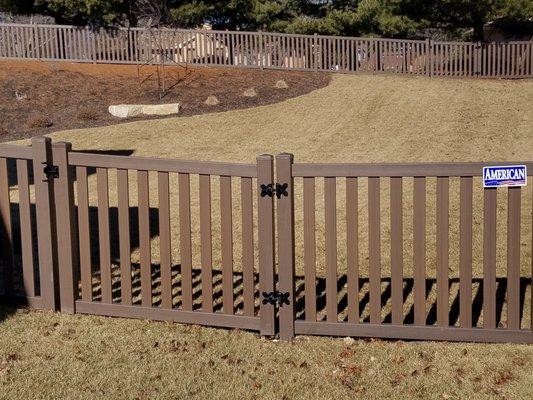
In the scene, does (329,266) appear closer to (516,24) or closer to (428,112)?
(428,112)

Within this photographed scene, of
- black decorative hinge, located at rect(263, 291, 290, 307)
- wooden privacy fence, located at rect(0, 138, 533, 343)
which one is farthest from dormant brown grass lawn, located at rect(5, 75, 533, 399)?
black decorative hinge, located at rect(263, 291, 290, 307)

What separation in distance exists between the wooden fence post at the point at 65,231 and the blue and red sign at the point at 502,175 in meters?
3.12

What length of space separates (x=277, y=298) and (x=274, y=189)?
0.81 metres

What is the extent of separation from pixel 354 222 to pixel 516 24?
27.8 m

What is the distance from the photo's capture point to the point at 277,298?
6.08 m

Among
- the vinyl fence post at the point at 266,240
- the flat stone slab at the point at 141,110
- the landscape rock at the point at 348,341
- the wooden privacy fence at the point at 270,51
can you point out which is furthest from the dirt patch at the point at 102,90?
the landscape rock at the point at 348,341

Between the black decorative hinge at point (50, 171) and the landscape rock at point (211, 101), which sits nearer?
the black decorative hinge at point (50, 171)

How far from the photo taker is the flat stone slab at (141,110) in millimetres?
19844

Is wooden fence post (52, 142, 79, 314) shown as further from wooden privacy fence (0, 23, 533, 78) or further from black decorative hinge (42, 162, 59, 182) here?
wooden privacy fence (0, 23, 533, 78)

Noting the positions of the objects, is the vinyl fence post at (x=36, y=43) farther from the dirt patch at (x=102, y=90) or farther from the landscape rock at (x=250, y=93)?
the landscape rock at (x=250, y=93)

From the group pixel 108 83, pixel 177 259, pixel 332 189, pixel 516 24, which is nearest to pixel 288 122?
pixel 108 83

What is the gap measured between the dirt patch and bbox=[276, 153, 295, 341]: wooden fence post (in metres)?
13.0

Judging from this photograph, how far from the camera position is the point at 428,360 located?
18.6 feet

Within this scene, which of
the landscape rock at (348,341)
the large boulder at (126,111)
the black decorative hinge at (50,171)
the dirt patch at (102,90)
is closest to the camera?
the landscape rock at (348,341)
